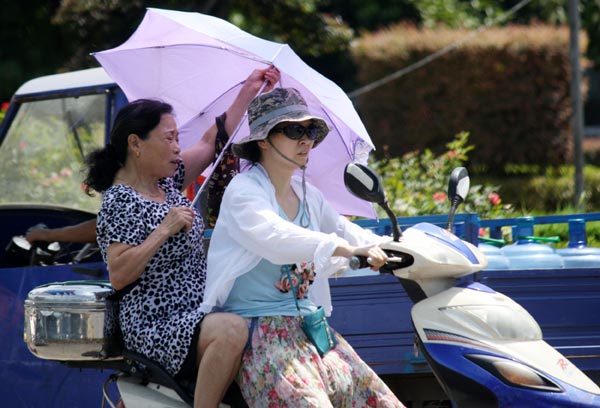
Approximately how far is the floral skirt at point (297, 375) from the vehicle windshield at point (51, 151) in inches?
85.8

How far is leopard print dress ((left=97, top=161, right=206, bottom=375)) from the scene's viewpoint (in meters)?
3.63

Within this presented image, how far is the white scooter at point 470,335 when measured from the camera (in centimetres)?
327

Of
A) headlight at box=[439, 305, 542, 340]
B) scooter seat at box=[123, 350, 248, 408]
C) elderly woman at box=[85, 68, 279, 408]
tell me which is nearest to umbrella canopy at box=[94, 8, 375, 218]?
Result: elderly woman at box=[85, 68, 279, 408]

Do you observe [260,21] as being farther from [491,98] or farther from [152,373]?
[152,373]

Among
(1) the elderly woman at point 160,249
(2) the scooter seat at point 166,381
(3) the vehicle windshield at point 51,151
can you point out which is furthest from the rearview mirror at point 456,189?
(3) the vehicle windshield at point 51,151

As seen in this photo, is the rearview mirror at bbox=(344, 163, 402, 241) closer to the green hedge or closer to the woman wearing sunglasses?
the woman wearing sunglasses

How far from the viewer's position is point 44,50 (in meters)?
17.8

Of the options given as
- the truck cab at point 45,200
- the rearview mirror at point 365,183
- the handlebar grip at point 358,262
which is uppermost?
the rearview mirror at point 365,183

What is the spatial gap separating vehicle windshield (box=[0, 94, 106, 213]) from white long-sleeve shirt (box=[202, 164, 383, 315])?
6.55 ft

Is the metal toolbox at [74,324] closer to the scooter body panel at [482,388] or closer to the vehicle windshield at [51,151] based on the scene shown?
the scooter body panel at [482,388]

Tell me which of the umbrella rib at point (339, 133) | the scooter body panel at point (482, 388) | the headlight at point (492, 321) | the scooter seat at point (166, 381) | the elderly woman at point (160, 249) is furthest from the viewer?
the umbrella rib at point (339, 133)

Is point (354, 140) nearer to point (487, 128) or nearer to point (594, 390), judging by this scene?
point (594, 390)

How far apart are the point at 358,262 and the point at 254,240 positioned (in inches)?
13.9

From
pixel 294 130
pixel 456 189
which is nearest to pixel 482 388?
pixel 456 189
